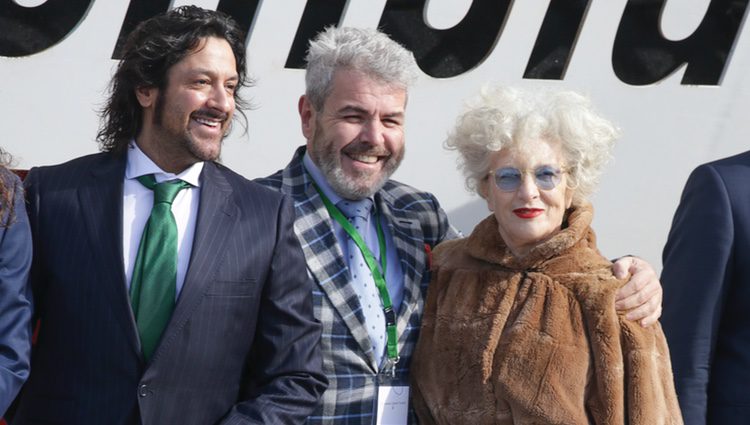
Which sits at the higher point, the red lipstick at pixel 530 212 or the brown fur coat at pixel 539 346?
the red lipstick at pixel 530 212

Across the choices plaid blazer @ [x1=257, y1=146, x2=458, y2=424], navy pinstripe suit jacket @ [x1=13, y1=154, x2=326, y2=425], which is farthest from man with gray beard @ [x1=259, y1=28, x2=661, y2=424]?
navy pinstripe suit jacket @ [x1=13, y1=154, x2=326, y2=425]

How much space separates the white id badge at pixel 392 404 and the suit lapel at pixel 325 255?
67 mm

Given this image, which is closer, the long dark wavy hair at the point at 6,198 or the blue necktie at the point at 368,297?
the long dark wavy hair at the point at 6,198

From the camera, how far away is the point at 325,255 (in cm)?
260

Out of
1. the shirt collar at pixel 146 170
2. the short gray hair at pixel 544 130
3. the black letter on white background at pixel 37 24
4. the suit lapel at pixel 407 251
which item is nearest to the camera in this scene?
the shirt collar at pixel 146 170

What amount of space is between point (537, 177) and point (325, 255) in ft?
1.82

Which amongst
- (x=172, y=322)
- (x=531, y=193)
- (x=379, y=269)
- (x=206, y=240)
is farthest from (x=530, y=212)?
(x=172, y=322)

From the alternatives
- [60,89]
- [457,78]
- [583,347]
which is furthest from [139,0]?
[583,347]

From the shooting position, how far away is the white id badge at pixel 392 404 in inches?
99.2

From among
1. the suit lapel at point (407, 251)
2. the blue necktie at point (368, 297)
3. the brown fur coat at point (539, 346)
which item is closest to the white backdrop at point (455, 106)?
the suit lapel at point (407, 251)

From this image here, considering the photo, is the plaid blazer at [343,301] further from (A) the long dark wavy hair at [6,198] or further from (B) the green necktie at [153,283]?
(A) the long dark wavy hair at [6,198]

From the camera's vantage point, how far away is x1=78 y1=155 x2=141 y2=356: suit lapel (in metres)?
2.20

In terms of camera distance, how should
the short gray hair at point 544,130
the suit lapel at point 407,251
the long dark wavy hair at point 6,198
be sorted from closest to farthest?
the long dark wavy hair at point 6,198 → the short gray hair at point 544,130 → the suit lapel at point 407,251

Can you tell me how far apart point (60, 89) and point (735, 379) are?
6.99 ft
